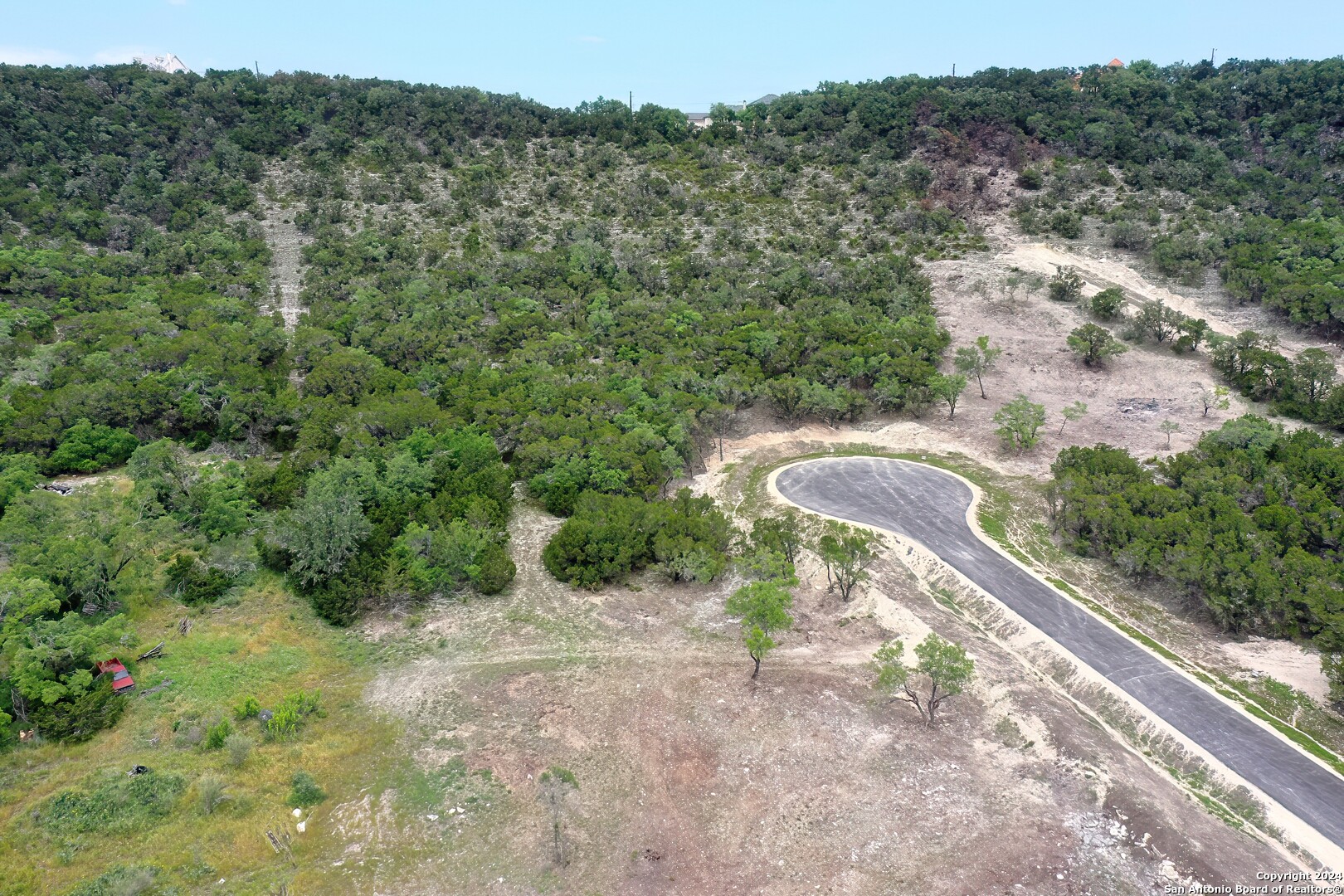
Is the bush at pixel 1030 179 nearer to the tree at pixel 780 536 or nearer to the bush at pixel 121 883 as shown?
the tree at pixel 780 536

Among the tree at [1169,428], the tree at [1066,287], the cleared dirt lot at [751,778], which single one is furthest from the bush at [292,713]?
the tree at [1066,287]

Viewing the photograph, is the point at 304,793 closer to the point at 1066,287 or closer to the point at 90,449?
the point at 90,449

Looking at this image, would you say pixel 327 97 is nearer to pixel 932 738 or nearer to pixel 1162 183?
pixel 1162 183

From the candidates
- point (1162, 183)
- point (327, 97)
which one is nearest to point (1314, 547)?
point (1162, 183)

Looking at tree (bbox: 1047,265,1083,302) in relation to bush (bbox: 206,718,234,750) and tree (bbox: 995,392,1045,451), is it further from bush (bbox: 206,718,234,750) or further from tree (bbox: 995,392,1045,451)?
bush (bbox: 206,718,234,750)

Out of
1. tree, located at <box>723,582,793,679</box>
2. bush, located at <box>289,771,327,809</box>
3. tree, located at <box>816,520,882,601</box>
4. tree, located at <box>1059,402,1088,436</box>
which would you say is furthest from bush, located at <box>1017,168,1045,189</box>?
bush, located at <box>289,771,327,809</box>

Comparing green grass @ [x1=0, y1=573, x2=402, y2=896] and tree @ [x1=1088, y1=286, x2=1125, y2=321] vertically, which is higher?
tree @ [x1=1088, y1=286, x2=1125, y2=321]
